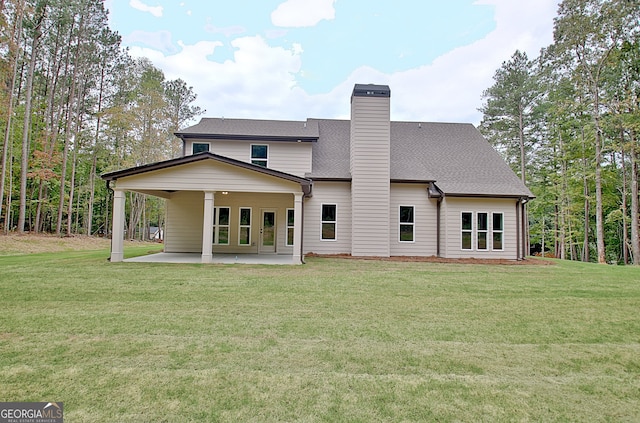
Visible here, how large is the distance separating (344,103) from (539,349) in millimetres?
25495

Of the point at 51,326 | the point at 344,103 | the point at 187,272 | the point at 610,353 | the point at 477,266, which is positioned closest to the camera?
the point at 610,353

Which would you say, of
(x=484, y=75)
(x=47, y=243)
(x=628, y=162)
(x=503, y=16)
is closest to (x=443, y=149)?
(x=503, y=16)

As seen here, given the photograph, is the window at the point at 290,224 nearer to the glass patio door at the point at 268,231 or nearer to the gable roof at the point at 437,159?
the glass patio door at the point at 268,231

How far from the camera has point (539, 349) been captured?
3.93m

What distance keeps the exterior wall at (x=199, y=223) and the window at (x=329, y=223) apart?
144 cm

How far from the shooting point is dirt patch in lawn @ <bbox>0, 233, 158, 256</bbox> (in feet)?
47.3

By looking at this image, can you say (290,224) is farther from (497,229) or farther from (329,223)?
(497,229)

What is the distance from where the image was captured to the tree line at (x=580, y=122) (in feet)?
49.8

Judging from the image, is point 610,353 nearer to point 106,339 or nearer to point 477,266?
point 106,339

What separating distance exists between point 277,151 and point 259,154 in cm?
77

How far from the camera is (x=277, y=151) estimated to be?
14383mm

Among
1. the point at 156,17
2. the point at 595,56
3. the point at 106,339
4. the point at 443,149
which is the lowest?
the point at 106,339

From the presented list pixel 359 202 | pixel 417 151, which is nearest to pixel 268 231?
pixel 359 202
